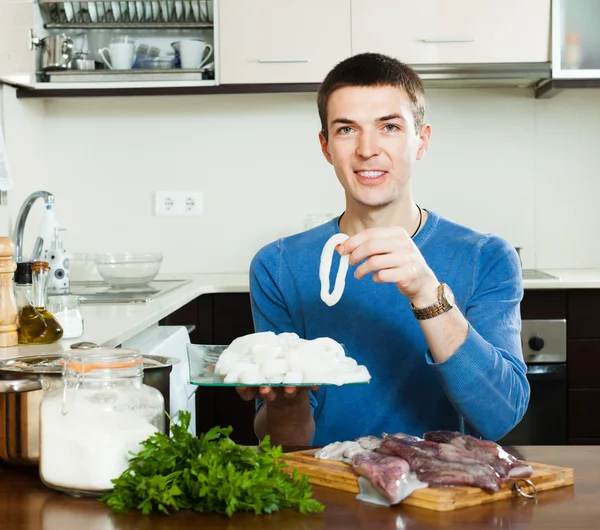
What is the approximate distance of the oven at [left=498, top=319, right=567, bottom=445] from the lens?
3.04 m

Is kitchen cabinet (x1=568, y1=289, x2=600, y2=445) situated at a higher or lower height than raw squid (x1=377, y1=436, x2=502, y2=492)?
lower

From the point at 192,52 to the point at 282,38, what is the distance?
1.11ft

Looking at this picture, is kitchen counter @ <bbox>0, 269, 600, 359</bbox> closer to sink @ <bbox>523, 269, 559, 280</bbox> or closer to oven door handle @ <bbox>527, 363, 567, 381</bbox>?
sink @ <bbox>523, 269, 559, 280</bbox>

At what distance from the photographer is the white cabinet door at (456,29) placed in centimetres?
319

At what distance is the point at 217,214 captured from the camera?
11.9ft

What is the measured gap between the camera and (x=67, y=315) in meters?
1.80

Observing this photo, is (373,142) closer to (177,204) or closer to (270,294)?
(270,294)

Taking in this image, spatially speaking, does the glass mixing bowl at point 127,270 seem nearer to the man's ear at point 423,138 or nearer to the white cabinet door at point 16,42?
the white cabinet door at point 16,42

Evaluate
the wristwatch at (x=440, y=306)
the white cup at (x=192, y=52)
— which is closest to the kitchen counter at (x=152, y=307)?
the wristwatch at (x=440, y=306)

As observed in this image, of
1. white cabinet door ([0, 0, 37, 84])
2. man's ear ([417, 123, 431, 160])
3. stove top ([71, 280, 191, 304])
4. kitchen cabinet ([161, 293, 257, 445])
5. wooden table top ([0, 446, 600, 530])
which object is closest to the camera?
wooden table top ([0, 446, 600, 530])

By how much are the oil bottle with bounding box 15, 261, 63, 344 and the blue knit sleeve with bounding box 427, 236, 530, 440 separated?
28.7 inches

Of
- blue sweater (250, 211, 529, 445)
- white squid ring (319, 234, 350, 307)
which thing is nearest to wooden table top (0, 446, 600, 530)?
white squid ring (319, 234, 350, 307)

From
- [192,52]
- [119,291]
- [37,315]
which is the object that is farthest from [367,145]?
[192,52]

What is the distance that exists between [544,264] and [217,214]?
4.28ft
